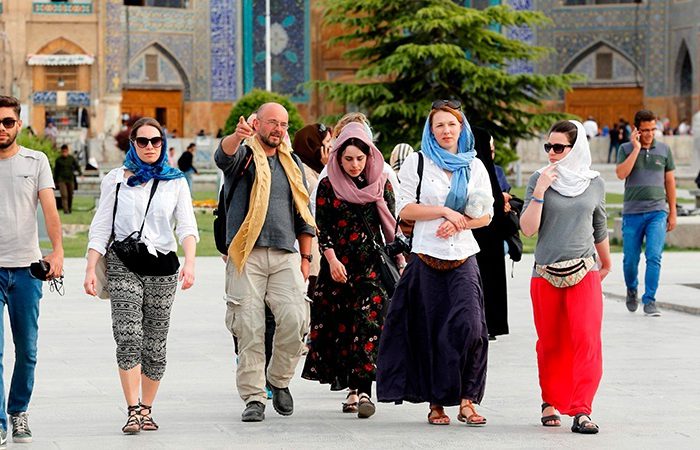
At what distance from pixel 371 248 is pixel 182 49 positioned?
1521 inches

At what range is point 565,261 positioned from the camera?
304 inches

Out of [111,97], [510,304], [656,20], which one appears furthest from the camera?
[656,20]

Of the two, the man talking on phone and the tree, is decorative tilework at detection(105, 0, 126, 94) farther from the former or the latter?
the man talking on phone

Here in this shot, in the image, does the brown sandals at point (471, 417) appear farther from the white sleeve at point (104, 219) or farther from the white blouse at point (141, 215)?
the white sleeve at point (104, 219)

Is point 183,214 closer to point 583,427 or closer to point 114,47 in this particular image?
point 583,427

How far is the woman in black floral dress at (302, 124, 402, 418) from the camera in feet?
27.0

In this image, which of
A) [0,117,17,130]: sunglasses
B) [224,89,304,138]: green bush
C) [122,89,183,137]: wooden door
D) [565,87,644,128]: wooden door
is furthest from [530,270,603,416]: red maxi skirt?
[565,87,644,128]: wooden door

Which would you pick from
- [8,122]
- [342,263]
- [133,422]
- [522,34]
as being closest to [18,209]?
[8,122]

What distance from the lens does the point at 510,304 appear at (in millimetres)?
14016

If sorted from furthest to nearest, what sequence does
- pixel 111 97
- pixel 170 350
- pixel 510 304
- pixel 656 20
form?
pixel 656 20, pixel 111 97, pixel 510 304, pixel 170 350

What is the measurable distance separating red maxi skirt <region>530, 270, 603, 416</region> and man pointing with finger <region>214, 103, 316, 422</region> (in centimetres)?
126

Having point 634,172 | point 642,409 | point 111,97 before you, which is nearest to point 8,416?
point 642,409

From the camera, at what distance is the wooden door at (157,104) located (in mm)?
46031

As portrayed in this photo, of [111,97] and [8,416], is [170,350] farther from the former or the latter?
[111,97]
